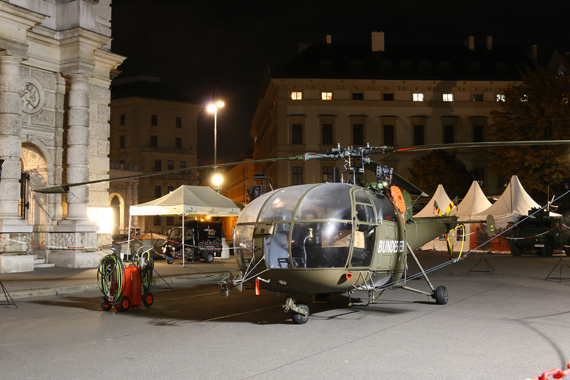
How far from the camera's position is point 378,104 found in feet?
182

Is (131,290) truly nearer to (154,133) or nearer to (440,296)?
(440,296)

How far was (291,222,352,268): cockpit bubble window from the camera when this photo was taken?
8625 mm

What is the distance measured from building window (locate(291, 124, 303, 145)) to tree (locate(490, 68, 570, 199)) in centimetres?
1881

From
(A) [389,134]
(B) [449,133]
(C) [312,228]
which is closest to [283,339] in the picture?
(C) [312,228]

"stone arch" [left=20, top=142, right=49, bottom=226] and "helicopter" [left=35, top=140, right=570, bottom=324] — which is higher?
"stone arch" [left=20, top=142, right=49, bottom=226]

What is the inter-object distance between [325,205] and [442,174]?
44733 mm

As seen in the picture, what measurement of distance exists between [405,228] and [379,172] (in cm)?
156

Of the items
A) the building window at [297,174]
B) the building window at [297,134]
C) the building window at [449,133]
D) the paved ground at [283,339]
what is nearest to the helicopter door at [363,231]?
the paved ground at [283,339]

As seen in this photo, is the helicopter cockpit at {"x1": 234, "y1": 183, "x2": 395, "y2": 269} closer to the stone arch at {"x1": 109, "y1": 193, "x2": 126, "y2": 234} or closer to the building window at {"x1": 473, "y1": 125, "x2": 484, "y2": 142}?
the stone arch at {"x1": 109, "y1": 193, "x2": 126, "y2": 234}

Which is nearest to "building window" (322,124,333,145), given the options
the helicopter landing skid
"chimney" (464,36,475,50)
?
"chimney" (464,36,475,50)

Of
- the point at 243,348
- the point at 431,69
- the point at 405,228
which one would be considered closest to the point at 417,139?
the point at 431,69

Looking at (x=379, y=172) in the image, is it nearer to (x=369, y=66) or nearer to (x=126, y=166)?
(x=126, y=166)

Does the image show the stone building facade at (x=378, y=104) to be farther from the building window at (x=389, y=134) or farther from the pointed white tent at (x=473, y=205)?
the pointed white tent at (x=473, y=205)

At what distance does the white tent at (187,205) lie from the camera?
70.3ft
